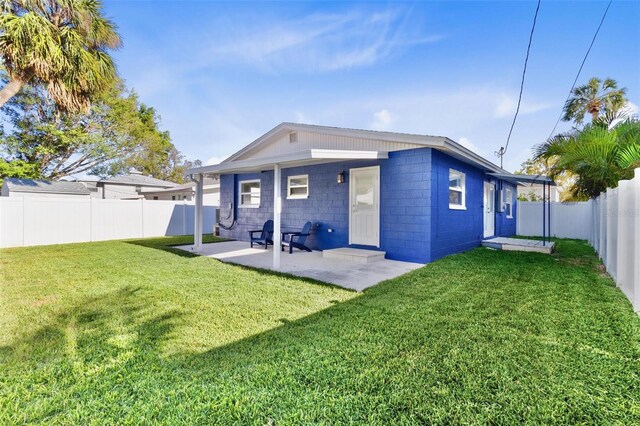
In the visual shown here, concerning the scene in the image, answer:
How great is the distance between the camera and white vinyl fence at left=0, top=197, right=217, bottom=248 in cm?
1073

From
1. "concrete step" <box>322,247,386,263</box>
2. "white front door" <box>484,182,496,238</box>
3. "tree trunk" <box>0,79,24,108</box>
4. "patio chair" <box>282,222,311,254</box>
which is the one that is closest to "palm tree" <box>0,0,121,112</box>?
"tree trunk" <box>0,79,24,108</box>

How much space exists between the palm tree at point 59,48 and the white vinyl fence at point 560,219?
17.1 metres

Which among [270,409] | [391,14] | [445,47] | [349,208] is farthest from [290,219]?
[270,409]

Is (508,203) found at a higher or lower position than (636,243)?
higher

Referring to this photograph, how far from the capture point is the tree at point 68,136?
658 inches

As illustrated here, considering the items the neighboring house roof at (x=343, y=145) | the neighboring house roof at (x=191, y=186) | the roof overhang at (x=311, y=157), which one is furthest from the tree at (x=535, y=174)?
the neighboring house roof at (x=191, y=186)

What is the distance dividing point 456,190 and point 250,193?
732cm

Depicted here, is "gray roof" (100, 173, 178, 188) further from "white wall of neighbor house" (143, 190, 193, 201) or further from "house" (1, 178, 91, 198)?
"house" (1, 178, 91, 198)

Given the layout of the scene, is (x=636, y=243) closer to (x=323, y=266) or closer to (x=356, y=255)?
(x=356, y=255)

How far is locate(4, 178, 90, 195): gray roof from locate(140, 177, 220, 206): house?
4.99 metres

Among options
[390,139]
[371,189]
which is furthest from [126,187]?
[390,139]

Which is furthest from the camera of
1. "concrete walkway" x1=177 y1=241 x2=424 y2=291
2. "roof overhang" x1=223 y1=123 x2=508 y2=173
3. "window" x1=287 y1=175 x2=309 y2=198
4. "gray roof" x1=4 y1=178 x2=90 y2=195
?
"gray roof" x1=4 y1=178 x2=90 y2=195

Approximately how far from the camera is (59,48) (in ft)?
24.0

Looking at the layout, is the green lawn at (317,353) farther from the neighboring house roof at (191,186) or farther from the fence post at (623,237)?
the neighboring house roof at (191,186)
